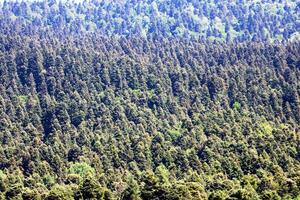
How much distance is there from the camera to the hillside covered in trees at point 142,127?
88.2 m

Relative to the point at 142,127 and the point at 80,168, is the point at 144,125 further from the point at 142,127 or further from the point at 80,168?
the point at 80,168

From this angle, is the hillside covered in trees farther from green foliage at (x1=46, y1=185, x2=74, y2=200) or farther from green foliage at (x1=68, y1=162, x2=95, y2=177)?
green foliage at (x1=68, y1=162, x2=95, y2=177)

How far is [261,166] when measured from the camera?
353 feet

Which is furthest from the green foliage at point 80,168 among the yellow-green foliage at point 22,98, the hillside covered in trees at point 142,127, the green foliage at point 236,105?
the green foliage at point 236,105

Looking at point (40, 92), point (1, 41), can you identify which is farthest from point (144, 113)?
point (1, 41)

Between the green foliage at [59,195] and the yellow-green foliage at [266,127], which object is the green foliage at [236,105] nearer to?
the yellow-green foliage at [266,127]

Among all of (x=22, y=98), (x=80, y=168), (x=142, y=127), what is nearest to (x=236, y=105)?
(x=142, y=127)

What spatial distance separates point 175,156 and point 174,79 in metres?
63.2

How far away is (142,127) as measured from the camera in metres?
144

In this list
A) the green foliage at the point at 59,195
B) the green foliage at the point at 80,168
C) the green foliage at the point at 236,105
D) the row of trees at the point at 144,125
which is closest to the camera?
the green foliage at the point at 59,195

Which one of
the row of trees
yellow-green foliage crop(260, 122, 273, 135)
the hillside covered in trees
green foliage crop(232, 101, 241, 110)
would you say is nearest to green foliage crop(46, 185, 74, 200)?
the hillside covered in trees

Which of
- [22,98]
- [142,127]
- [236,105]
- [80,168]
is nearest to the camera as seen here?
[80,168]

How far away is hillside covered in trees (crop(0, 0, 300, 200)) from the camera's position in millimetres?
88250

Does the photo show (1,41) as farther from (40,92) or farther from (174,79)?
(174,79)
